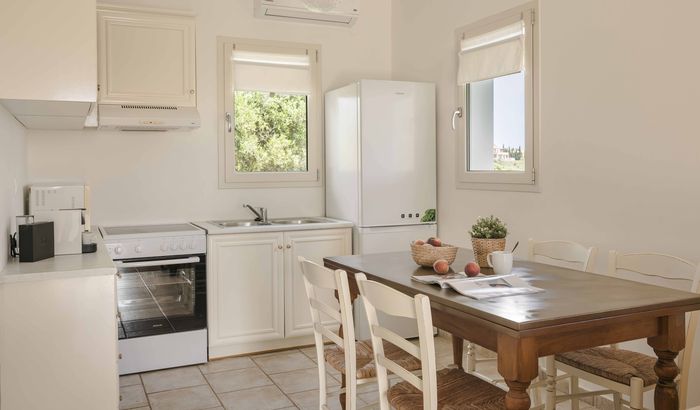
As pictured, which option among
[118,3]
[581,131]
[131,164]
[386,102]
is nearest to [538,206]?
[581,131]

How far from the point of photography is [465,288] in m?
2.21

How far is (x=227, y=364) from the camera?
4.05 meters

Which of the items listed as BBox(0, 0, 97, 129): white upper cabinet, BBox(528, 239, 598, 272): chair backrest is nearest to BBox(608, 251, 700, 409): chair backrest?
BBox(528, 239, 598, 272): chair backrest

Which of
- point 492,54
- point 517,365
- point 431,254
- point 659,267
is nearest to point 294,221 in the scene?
point 492,54

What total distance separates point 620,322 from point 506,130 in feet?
6.93

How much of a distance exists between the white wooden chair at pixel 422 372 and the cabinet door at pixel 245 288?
80.8 inches

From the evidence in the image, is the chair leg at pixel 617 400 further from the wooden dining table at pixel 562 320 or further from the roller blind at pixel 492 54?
the roller blind at pixel 492 54

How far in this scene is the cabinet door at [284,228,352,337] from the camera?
14.1ft

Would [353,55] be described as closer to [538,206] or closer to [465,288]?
[538,206]

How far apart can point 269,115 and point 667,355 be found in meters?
3.36

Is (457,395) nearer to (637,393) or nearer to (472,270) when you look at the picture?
(472,270)

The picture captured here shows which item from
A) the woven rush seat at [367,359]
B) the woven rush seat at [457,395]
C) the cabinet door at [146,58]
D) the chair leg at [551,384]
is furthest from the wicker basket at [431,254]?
the cabinet door at [146,58]

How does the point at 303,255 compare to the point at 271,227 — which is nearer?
the point at 271,227

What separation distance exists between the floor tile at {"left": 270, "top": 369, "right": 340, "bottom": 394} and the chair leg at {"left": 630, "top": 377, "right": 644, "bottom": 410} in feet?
5.94
